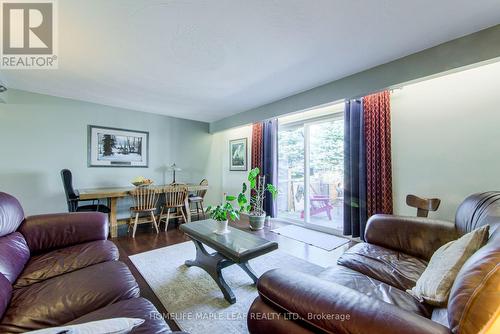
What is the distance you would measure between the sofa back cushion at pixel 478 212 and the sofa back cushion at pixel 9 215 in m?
3.05

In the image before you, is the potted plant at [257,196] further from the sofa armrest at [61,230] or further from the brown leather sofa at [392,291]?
the sofa armrest at [61,230]

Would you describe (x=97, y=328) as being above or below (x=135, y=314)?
above

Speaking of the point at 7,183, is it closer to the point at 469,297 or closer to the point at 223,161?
the point at 223,161

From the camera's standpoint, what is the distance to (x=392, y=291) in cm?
121

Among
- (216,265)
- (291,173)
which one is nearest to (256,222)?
(291,173)

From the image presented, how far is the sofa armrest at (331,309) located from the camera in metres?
0.69

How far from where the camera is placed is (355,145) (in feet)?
9.99

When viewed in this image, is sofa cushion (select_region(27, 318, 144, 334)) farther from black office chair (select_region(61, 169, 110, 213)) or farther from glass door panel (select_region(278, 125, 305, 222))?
glass door panel (select_region(278, 125, 305, 222))

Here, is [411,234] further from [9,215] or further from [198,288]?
[9,215]

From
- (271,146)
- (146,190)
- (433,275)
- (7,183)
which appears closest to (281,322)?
(433,275)

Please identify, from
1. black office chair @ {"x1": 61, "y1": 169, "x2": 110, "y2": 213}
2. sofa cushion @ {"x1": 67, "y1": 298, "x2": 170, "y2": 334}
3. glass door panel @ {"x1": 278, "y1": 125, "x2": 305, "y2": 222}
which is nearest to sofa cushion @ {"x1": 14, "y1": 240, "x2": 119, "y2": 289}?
sofa cushion @ {"x1": 67, "y1": 298, "x2": 170, "y2": 334}

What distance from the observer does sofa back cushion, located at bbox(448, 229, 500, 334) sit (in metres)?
0.61

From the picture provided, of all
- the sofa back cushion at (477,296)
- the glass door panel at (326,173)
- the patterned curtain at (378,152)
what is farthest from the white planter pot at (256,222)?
the sofa back cushion at (477,296)

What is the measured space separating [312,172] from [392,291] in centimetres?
282
